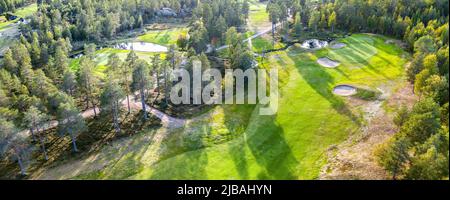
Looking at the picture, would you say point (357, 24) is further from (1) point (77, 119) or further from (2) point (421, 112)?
(1) point (77, 119)

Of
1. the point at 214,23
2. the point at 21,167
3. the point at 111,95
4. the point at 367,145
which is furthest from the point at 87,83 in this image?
the point at 367,145

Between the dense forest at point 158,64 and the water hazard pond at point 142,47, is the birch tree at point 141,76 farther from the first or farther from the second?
the water hazard pond at point 142,47

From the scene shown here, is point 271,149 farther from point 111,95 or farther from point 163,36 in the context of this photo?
point 163,36

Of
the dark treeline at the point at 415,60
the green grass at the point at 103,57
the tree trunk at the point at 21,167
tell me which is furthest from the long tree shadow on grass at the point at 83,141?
the dark treeline at the point at 415,60

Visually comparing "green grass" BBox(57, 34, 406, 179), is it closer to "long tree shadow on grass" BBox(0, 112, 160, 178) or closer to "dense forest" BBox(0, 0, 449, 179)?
"long tree shadow on grass" BBox(0, 112, 160, 178)
